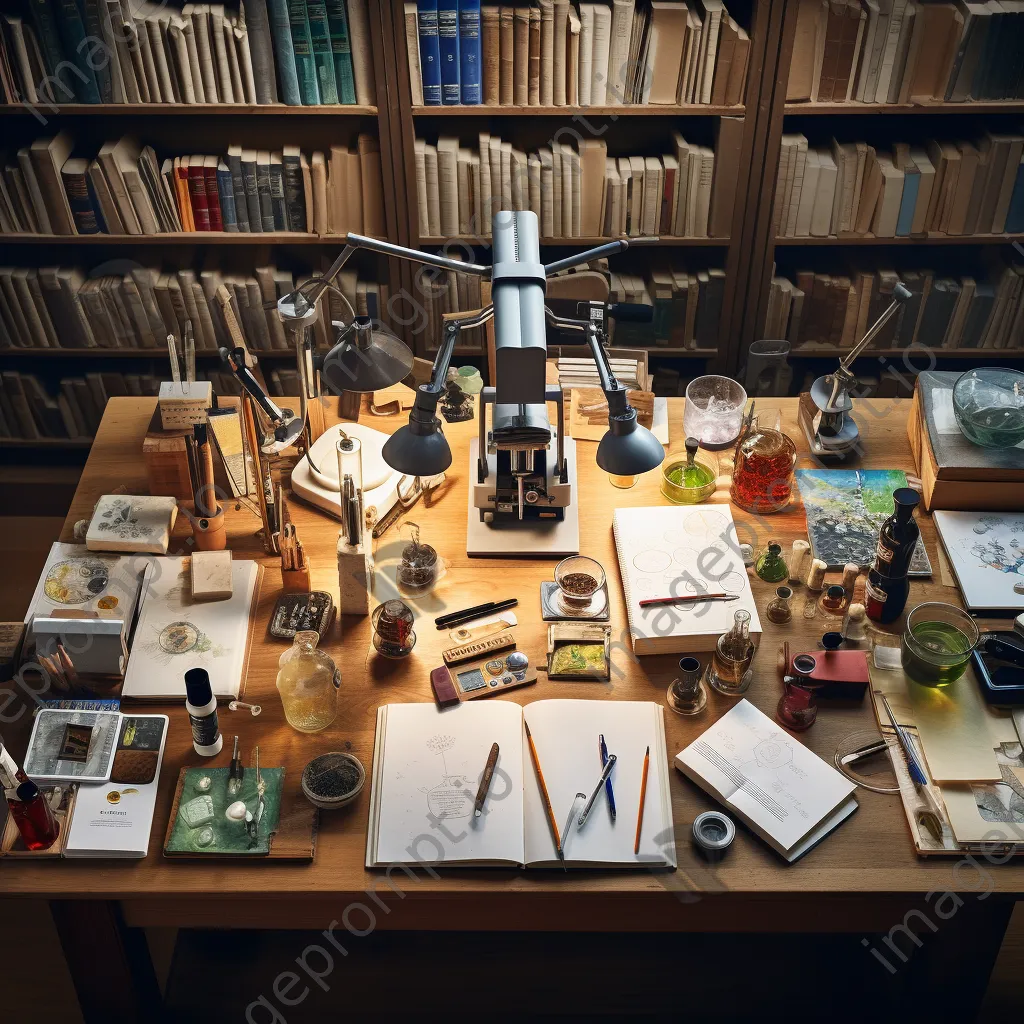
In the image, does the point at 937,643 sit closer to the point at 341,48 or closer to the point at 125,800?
the point at 125,800

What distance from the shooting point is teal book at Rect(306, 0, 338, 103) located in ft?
9.37

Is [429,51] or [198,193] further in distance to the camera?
[198,193]

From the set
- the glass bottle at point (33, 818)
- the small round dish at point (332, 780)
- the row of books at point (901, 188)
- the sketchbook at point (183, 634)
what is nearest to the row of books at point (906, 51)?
the row of books at point (901, 188)

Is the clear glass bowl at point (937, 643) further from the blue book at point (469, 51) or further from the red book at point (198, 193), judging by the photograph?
the red book at point (198, 193)

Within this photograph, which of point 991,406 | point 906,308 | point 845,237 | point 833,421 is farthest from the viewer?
point 906,308

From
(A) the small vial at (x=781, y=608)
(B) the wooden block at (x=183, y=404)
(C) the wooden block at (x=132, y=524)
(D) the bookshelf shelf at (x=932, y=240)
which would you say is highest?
(B) the wooden block at (x=183, y=404)

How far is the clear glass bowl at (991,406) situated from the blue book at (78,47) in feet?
7.75

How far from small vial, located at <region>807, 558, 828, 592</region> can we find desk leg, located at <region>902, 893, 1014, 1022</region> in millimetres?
606

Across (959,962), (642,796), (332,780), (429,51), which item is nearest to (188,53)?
(429,51)

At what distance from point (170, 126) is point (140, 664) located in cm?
197

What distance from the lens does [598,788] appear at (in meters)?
1.75

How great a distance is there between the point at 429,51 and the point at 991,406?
1.72 m

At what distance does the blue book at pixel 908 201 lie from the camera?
10.1 feet

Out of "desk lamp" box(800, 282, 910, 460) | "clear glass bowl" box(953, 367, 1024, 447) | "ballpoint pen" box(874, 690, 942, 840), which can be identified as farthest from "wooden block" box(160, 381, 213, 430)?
"clear glass bowl" box(953, 367, 1024, 447)
